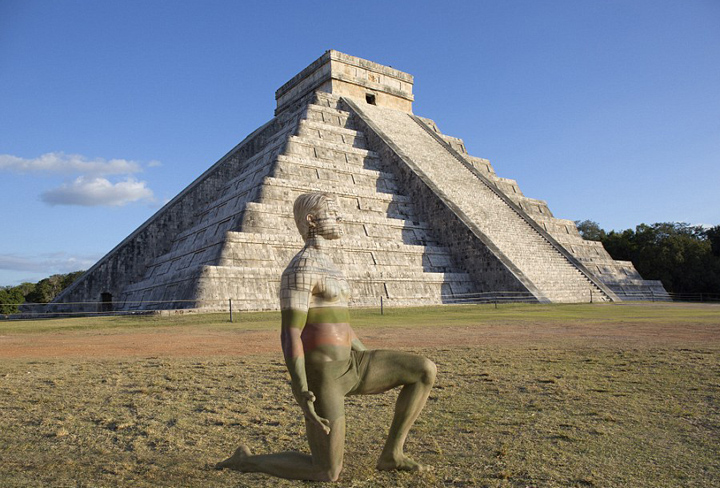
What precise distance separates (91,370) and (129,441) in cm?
352

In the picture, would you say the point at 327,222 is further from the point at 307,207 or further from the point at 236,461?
the point at 236,461

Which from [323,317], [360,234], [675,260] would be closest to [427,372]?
[323,317]

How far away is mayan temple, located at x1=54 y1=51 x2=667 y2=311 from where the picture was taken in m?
17.9

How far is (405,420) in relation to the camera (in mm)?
3365

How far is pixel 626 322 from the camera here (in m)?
12.6

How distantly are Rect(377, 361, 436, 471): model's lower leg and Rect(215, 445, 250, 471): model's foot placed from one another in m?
0.84

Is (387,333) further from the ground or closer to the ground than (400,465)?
further from the ground

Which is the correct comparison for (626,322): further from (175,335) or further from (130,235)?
(130,235)

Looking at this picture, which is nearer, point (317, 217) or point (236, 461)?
point (236, 461)

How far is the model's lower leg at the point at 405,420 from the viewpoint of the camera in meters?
3.34

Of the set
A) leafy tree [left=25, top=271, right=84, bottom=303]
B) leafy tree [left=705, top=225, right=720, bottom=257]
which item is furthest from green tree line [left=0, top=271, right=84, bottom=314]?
leafy tree [left=705, top=225, right=720, bottom=257]

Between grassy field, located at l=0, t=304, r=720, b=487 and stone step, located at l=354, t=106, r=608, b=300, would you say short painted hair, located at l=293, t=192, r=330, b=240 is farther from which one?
stone step, located at l=354, t=106, r=608, b=300

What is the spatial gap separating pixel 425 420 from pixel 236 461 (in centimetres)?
172

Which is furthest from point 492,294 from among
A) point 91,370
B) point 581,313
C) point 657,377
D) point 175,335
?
point 91,370
